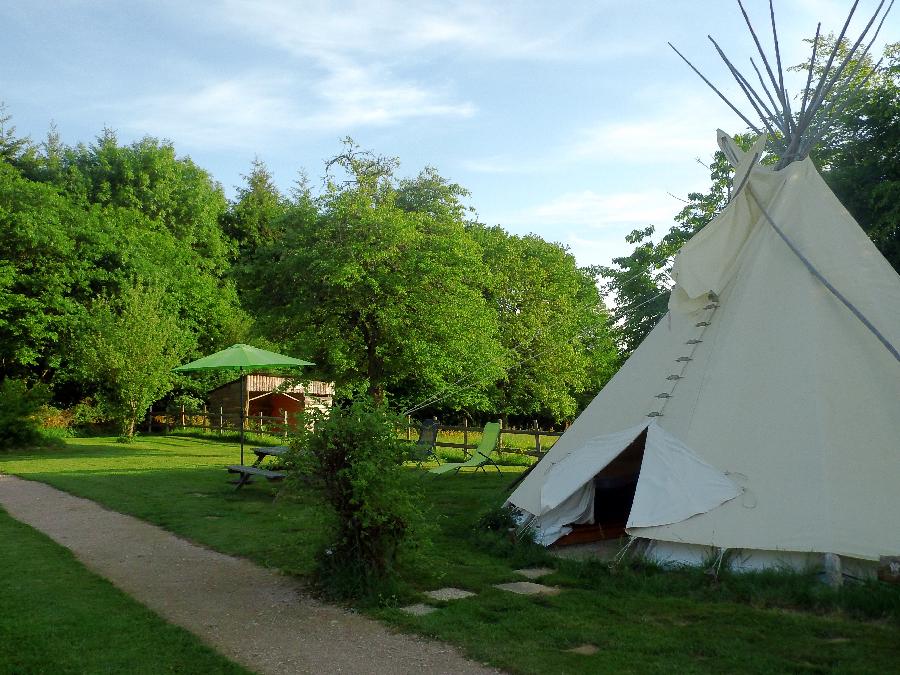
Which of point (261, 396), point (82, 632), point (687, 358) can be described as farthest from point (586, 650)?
point (261, 396)

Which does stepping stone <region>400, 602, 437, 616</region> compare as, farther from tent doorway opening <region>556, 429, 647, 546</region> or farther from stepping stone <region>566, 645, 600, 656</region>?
tent doorway opening <region>556, 429, 647, 546</region>

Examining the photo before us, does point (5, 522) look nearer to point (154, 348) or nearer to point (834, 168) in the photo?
point (834, 168)

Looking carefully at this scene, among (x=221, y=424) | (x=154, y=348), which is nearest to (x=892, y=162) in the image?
(x=154, y=348)

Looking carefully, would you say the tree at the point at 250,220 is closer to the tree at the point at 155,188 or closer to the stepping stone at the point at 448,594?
the tree at the point at 155,188

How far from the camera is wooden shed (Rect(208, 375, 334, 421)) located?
90.3ft

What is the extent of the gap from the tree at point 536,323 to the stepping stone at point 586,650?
85.9 feet

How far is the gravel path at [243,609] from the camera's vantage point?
448 centimetres

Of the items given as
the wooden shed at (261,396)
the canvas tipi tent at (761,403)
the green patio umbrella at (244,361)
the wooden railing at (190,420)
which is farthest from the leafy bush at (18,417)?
the canvas tipi tent at (761,403)

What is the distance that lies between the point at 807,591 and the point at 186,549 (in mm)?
5595

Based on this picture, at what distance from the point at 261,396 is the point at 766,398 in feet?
76.6

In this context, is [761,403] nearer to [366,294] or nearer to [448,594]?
[448,594]

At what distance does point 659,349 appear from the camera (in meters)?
8.23

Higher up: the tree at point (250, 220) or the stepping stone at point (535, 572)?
the tree at point (250, 220)

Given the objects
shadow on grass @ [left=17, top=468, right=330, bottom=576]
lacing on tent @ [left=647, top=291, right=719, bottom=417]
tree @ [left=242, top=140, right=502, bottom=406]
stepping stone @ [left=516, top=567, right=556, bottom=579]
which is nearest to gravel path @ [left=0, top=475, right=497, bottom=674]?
shadow on grass @ [left=17, top=468, right=330, bottom=576]
